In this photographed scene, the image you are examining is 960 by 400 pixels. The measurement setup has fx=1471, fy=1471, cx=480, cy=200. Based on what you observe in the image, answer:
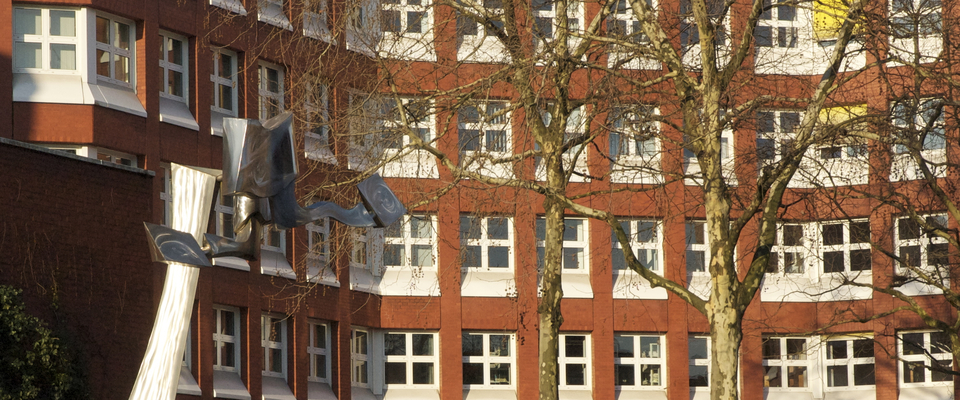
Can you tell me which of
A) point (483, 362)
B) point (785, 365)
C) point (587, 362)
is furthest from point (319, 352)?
point (785, 365)

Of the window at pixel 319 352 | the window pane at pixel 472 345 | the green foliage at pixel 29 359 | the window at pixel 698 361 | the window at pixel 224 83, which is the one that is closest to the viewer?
the green foliage at pixel 29 359

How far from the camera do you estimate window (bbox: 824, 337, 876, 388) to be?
108 feet

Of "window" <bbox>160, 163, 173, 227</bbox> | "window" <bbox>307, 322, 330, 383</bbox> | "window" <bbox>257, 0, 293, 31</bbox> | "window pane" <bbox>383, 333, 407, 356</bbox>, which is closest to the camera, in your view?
"window" <bbox>160, 163, 173, 227</bbox>

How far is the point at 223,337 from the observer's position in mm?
26984

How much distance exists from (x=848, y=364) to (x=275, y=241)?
13.5 m

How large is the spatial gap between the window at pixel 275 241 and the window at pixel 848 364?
12771 mm

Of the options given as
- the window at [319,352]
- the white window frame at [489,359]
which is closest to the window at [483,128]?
the window at [319,352]

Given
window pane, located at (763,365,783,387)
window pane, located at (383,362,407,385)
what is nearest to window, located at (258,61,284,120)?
window pane, located at (383,362,407,385)

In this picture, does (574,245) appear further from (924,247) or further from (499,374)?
(924,247)

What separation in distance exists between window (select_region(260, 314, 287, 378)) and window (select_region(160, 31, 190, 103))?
4.67 metres

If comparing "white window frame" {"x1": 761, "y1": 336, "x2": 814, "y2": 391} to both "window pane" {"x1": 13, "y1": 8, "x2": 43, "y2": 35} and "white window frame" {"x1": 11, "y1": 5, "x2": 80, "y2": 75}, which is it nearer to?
"white window frame" {"x1": 11, "y1": 5, "x2": 80, "y2": 75}

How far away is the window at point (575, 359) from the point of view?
32469 mm

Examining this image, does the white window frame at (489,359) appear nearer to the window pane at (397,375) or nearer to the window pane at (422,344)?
the window pane at (422,344)

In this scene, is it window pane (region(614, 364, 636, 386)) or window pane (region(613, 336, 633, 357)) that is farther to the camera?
window pane (region(613, 336, 633, 357))
